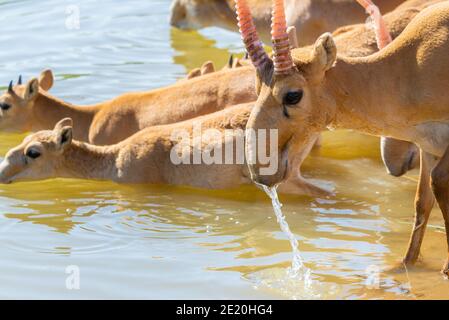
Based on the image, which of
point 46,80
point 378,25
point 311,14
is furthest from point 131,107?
point 378,25

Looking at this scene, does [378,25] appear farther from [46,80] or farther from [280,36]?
[46,80]

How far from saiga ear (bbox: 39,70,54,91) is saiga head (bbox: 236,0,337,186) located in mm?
8043

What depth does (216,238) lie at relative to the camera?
11.2 metres

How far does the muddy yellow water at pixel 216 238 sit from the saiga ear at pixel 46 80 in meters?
1.14

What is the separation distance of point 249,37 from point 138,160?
15.1 feet

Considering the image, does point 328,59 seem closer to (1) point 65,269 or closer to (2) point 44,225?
(1) point 65,269

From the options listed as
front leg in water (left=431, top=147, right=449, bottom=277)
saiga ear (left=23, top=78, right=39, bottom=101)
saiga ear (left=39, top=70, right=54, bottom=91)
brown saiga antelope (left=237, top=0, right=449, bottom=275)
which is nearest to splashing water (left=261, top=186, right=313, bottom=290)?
brown saiga antelope (left=237, top=0, right=449, bottom=275)

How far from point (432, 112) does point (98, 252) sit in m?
3.52

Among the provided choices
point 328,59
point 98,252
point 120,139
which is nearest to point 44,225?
point 98,252

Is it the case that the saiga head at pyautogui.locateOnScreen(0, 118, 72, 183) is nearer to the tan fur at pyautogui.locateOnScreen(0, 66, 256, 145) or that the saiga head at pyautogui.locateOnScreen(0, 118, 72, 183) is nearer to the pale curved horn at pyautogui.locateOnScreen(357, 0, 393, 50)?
the tan fur at pyautogui.locateOnScreen(0, 66, 256, 145)

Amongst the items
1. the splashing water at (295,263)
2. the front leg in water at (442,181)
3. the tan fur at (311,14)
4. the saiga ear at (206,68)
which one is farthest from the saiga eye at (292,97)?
the tan fur at (311,14)

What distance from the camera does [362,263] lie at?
1017 centimetres

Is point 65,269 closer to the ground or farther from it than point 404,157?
closer to the ground

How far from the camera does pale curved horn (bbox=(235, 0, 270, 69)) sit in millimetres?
8750
